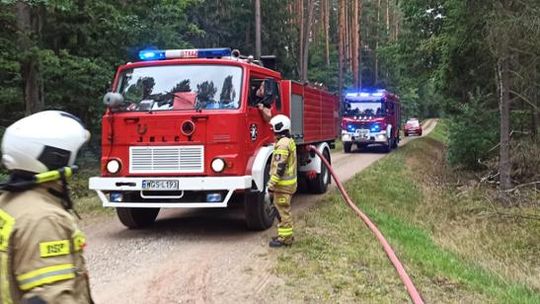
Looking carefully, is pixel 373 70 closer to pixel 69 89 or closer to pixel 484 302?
pixel 69 89

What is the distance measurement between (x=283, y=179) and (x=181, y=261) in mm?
1733

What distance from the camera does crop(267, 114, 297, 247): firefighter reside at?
7656 millimetres

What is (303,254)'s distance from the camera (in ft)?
24.2

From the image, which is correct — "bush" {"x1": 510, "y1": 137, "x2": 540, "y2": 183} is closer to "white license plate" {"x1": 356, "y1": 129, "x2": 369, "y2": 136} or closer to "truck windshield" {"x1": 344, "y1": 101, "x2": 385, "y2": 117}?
"white license plate" {"x1": 356, "y1": 129, "x2": 369, "y2": 136}

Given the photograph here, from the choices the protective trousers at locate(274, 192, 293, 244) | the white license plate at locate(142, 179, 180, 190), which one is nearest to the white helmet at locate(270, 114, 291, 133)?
the protective trousers at locate(274, 192, 293, 244)

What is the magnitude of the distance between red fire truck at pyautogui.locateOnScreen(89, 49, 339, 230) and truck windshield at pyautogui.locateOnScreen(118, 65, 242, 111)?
0.05ft

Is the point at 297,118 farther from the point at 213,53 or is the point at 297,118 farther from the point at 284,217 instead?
the point at 284,217

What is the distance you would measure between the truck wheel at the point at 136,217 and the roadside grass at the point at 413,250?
2464 millimetres

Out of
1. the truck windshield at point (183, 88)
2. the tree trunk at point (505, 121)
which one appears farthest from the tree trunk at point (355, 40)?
the truck windshield at point (183, 88)

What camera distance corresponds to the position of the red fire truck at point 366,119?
89.6 ft

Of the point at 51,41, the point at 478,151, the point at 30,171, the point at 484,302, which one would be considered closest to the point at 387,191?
the point at 478,151

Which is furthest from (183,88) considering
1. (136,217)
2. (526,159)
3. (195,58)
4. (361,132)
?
(361,132)

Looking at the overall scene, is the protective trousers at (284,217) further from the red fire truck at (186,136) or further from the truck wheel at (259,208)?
the truck wheel at (259,208)

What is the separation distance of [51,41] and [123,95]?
32.5 ft
